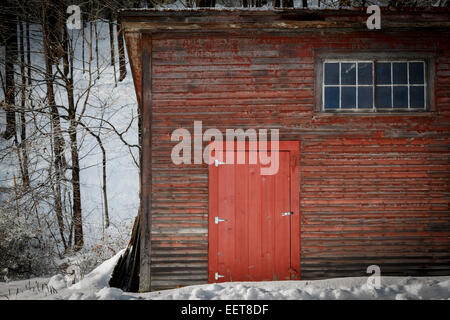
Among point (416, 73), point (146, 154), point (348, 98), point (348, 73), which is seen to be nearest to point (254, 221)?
point (146, 154)

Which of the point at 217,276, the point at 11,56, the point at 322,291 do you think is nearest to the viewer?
the point at 322,291

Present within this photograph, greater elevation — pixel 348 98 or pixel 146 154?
pixel 348 98

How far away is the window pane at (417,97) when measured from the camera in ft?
17.4

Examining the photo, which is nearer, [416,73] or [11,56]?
[416,73]

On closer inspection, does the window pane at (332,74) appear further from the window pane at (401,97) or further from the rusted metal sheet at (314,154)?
the window pane at (401,97)

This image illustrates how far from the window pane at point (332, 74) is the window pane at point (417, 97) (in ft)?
4.55

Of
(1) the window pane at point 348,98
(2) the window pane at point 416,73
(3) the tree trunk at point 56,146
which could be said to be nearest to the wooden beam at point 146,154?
(1) the window pane at point 348,98

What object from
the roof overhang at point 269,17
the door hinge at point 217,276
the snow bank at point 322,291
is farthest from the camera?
the door hinge at point 217,276

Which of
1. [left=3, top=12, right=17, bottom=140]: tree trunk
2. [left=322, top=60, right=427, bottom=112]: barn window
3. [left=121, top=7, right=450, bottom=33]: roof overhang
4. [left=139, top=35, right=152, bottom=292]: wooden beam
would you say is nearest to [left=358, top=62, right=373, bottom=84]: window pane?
[left=322, top=60, right=427, bottom=112]: barn window

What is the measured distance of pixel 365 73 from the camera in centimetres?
535

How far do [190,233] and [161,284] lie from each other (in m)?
1.03

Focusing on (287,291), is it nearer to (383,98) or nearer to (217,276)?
(217,276)

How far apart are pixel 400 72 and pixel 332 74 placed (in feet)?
4.15
